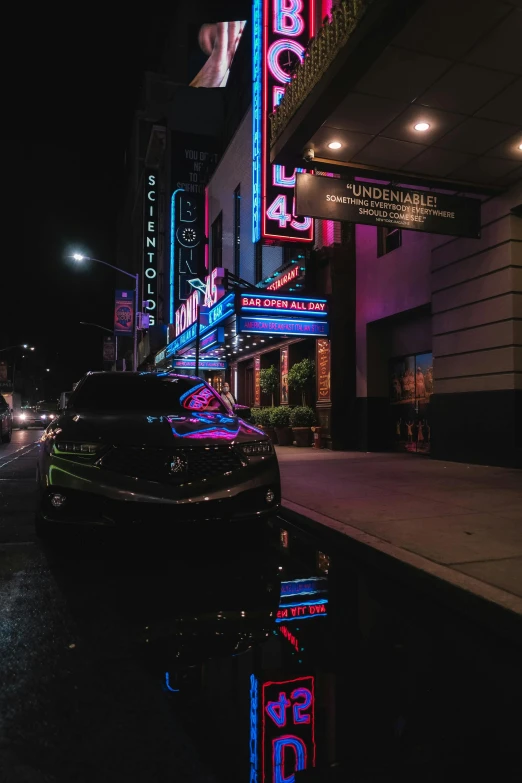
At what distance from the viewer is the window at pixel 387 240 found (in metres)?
15.5

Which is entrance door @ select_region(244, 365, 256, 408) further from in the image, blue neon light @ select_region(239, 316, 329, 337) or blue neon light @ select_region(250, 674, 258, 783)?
blue neon light @ select_region(250, 674, 258, 783)

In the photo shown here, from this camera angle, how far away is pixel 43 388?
11538cm

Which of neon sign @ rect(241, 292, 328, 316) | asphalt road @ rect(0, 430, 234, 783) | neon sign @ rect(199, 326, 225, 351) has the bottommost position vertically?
asphalt road @ rect(0, 430, 234, 783)

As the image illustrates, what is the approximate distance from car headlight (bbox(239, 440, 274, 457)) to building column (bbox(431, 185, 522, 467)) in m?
7.18

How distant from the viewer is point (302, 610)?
12.9 feet

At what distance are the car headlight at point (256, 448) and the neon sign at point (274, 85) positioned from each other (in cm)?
1133

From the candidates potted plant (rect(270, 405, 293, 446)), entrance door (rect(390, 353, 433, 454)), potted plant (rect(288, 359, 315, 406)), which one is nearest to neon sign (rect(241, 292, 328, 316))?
potted plant (rect(288, 359, 315, 406))

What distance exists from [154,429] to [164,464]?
47cm

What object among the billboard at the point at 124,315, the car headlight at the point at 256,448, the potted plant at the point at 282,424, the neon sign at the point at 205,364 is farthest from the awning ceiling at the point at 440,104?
the billboard at the point at 124,315

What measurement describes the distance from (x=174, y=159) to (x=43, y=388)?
272 feet

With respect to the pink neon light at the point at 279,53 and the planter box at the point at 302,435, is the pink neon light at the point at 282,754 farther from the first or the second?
the pink neon light at the point at 279,53

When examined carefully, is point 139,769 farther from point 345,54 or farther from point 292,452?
point 292,452

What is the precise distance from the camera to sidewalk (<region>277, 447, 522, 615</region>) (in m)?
4.40

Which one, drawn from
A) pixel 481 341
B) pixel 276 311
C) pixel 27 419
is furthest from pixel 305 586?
pixel 27 419
